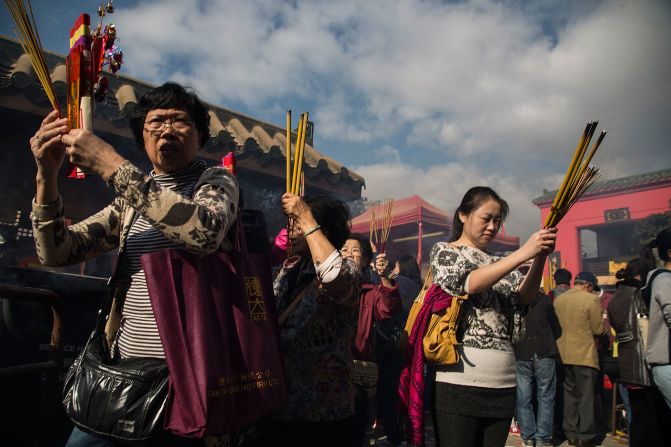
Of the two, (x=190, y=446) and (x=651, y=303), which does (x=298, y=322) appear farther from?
(x=651, y=303)

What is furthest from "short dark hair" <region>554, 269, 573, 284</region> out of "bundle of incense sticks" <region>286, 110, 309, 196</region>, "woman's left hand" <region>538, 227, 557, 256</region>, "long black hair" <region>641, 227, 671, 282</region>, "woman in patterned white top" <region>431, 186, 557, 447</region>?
"bundle of incense sticks" <region>286, 110, 309, 196</region>

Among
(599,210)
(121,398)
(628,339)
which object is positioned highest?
(599,210)

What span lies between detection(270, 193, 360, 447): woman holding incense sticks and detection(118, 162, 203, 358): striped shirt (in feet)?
1.72

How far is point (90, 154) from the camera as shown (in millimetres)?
1283

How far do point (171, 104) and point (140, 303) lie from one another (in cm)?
67

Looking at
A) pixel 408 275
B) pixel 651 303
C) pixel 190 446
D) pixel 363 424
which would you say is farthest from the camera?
pixel 408 275

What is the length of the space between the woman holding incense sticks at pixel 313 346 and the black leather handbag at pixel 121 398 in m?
0.69

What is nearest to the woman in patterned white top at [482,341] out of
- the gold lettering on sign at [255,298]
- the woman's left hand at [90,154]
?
the gold lettering on sign at [255,298]

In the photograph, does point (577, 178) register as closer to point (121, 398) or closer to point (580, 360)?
point (121, 398)

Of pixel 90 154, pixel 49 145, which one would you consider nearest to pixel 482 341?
pixel 90 154

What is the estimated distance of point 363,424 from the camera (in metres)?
3.39

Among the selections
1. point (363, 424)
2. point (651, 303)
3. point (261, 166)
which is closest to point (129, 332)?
point (363, 424)

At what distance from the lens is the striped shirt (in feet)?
4.54

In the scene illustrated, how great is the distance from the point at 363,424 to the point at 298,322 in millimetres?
1791
